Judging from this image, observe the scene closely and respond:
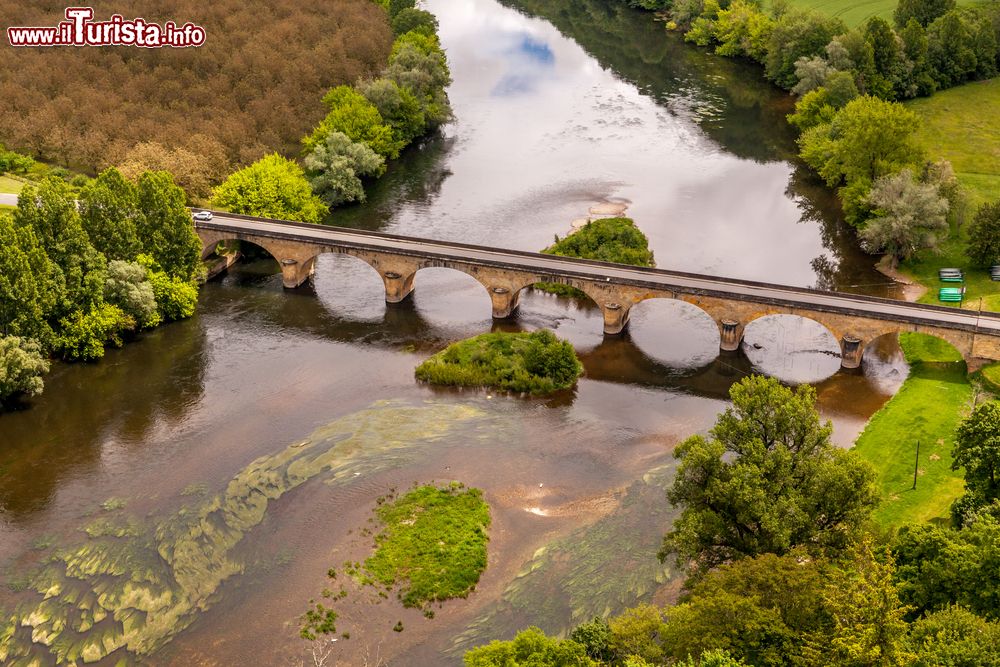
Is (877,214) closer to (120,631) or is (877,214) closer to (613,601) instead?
(613,601)

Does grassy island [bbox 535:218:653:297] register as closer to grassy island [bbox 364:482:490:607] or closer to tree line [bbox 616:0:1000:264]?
tree line [bbox 616:0:1000:264]

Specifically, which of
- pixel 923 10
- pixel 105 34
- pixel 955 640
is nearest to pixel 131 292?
pixel 955 640

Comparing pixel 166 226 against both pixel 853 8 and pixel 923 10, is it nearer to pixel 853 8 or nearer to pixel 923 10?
pixel 923 10

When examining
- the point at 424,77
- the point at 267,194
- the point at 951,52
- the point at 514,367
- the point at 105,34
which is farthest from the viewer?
the point at 951,52

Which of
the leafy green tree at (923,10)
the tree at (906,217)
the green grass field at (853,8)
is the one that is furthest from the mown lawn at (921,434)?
the green grass field at (853,8)

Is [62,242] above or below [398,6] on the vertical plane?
below
